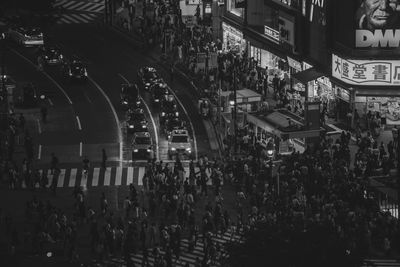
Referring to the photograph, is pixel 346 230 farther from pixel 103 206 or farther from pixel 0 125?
pixel 0 125

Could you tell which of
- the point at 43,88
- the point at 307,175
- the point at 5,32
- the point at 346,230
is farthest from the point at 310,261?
the point at 5,32

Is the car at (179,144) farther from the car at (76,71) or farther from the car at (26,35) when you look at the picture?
the car at (26,35)

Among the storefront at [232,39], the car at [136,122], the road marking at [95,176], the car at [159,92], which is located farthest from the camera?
the storefront at [232,39]

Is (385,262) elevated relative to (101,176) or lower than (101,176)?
lower

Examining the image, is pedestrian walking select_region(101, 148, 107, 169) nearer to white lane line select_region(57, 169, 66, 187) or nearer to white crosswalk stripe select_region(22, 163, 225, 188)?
white crosswalk stripe select_region(22, 163, 225, 188)

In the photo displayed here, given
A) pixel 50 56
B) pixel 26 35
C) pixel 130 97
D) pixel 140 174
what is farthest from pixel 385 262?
pixel 26 35

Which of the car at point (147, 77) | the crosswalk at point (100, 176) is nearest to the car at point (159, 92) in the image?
the car at point (147, 77)

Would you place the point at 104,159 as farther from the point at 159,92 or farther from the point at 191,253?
the point at 191,253
